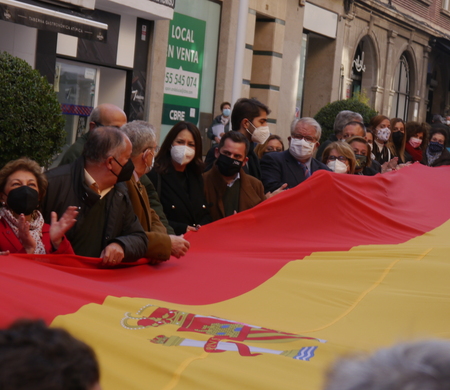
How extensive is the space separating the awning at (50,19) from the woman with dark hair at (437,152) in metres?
4.79

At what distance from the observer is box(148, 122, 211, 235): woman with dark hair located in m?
5.84

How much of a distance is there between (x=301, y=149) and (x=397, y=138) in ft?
11.7

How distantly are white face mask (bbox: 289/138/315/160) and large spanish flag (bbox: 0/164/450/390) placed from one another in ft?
1.38

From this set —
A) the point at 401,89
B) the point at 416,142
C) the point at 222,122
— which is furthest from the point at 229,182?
the point at 401,89

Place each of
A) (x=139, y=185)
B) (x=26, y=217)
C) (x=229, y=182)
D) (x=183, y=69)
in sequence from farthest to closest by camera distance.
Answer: (x=183, y=69)
(x=229, y=182)
(x=139, y=185)
(x=26, y=217)

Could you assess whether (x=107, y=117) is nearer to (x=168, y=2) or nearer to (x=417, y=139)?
(x=417, y=139)

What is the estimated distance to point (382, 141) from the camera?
10148 mm

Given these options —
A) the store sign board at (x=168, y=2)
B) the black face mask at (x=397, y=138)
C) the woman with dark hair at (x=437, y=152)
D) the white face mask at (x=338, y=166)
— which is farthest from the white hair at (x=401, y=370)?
the store sign board at (x=168, y=2)

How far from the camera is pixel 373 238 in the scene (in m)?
6.63

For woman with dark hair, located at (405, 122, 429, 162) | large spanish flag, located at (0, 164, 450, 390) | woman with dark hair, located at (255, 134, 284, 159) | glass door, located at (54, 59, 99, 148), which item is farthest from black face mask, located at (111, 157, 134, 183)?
glass door, located at (54, 59, 99, 148)

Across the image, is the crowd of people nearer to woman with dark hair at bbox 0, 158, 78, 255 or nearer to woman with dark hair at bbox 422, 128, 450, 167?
woman with dark hair at bbox 0, 158, 78, 255

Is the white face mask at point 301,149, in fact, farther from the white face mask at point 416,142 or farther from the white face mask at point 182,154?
the white face mask at point 416,142

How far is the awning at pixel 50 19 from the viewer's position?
9055 mm

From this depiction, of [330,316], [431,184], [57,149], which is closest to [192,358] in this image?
[330,316]
